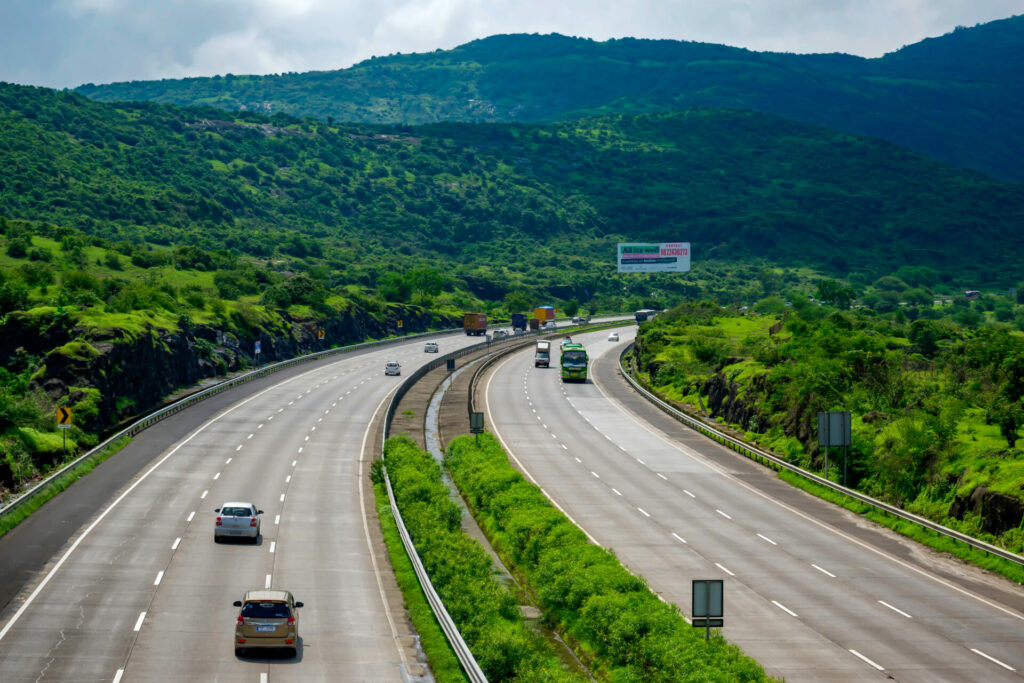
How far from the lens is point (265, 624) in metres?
26.9

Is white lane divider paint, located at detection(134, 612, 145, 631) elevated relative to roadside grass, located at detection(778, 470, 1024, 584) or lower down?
elevated

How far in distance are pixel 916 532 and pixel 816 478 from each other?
32.0 ft

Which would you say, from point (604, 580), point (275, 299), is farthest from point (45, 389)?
point (275, 299)

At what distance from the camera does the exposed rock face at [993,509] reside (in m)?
38.0

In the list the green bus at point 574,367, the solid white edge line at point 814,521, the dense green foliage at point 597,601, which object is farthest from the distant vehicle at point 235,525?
the green bus at point 574,367

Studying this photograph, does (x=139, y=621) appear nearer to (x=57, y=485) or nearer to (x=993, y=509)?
(x=57, y=485)

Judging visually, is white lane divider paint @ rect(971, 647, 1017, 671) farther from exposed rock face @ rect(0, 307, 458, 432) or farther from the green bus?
the green bus

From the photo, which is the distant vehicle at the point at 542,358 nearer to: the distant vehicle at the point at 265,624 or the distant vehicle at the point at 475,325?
the distant vehicle at the point at 475,325

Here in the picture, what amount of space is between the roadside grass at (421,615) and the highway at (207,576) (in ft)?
1.74

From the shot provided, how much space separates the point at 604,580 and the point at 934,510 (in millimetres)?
18041

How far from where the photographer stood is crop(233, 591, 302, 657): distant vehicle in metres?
26.9

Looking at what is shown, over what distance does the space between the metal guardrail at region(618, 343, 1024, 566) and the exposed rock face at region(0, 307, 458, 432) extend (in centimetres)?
3700

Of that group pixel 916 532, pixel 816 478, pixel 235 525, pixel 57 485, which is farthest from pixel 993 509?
pixel 57 485

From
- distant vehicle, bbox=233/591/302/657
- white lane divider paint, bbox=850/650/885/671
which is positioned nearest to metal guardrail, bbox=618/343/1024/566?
white lane divider paint, bbox=850/650/885/671
